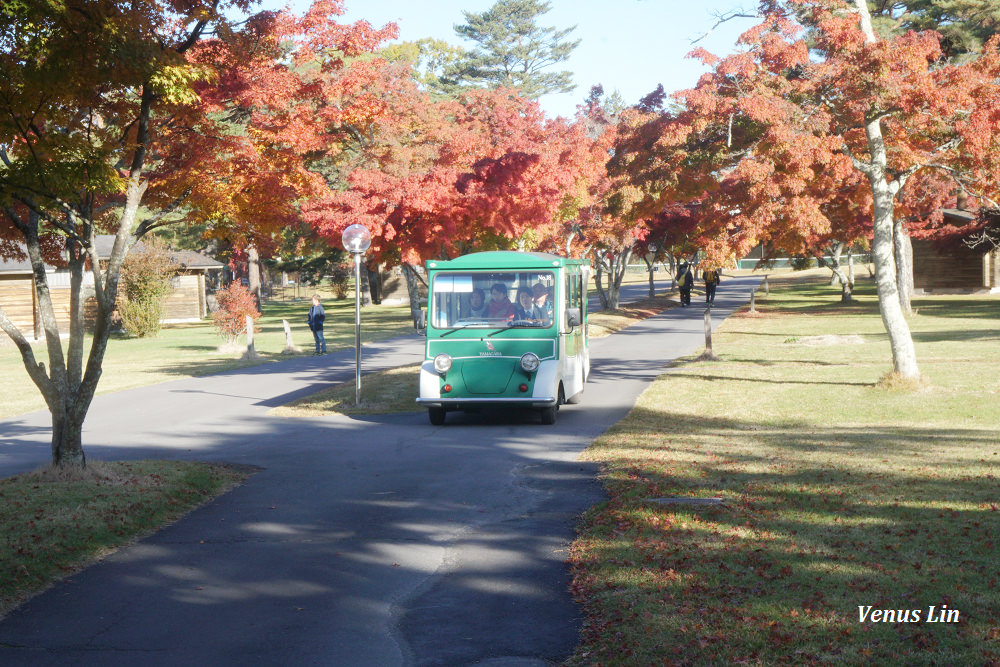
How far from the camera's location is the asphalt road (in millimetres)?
5582

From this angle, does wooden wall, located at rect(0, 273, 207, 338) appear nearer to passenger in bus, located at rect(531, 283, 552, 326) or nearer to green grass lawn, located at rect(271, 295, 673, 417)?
green grass lawn, located at rect(271, 295, 673, 417)

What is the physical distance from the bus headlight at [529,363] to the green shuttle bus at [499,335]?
1 centimetres

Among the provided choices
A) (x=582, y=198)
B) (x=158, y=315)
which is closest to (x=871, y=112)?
(x=582, y=198)

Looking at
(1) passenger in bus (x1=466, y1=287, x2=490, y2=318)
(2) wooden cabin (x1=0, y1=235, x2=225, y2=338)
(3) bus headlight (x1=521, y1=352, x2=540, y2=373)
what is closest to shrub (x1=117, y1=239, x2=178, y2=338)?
(2) wooden cabin (x1=0, y1=235, x2=225, y2=338)

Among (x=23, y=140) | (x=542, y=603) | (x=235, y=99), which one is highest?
(x=235, y=99)

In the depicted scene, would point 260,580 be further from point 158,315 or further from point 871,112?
point 158,315

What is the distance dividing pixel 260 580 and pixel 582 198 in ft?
88.6

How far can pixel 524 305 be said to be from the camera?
14531 millimetres

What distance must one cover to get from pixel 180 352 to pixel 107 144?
2300cm

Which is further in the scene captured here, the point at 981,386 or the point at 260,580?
the point at 981,386

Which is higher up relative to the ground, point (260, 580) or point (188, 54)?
point (188, 54)

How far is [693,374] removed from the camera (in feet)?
64.5

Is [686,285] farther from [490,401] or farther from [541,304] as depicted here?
[490,401]

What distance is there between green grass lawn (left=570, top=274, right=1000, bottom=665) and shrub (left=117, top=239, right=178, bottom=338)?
1143 inches
